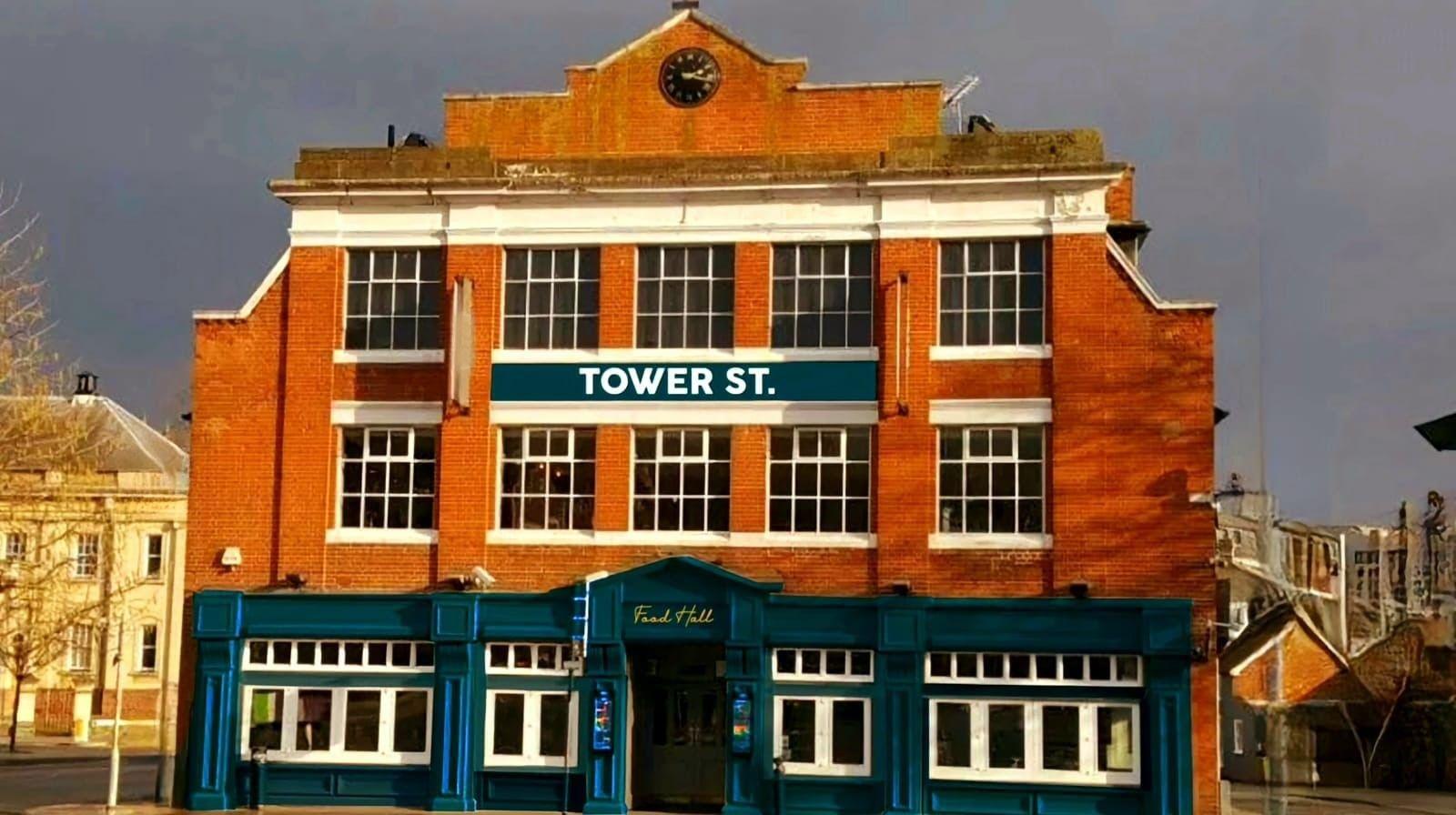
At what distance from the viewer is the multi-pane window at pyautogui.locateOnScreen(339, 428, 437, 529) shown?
28609 mm

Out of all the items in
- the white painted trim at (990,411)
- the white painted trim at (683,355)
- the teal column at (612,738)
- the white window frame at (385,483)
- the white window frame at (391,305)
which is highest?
the white window frame at (391,305)

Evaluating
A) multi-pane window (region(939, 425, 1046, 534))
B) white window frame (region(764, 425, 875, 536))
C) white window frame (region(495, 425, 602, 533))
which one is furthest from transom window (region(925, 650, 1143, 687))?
white window frame (region(495, 425, 602, 533))

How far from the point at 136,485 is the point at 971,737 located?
41.9 m

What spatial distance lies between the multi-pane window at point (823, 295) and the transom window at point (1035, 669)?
17.0 feet

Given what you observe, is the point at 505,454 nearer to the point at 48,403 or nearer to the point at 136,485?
the point at 48,403

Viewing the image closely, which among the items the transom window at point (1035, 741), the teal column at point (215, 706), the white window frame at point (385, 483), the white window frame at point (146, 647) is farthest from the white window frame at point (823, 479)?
the white window frame at point (146, 647)

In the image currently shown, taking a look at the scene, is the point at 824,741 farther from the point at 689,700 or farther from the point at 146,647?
the point at 146,647

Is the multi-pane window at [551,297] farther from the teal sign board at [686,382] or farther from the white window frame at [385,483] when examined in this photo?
the white window frame at [385,483]

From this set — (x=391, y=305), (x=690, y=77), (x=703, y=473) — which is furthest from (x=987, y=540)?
(x=391, y=305)

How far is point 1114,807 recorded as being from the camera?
25984 mm

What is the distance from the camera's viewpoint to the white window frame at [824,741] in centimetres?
2678

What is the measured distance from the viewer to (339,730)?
28.1 meters

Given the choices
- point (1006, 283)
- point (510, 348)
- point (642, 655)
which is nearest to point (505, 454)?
point (510, 348)

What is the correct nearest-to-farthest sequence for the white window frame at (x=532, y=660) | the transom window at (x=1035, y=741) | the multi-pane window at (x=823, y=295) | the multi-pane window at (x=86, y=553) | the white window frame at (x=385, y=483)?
the transom window at (x=1035, y=741) → the white window frame at (x=532, y=660) → the multi-pane window at (x=823, y=295) → the white window frame at (x=385, y=483) → the multi-pane window at (x=86, y=553)
